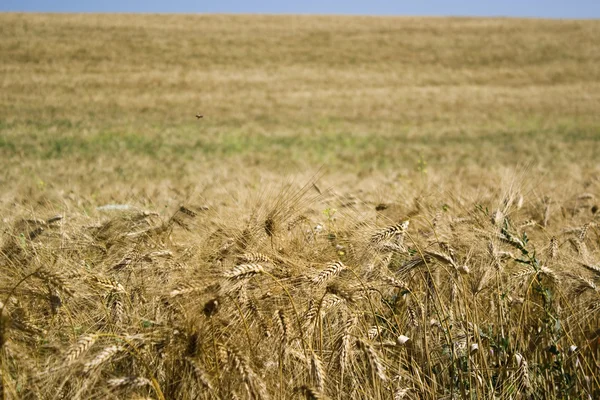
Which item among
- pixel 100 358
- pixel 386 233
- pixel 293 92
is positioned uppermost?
pixel 386 233

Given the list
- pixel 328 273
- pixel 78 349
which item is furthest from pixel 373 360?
pixel 78 349

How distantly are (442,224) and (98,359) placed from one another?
1.73m

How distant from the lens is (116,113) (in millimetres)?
22203

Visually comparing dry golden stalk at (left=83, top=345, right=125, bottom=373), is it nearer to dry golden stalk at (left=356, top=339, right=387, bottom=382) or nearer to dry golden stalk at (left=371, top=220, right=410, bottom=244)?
dry golden stalk at (left=356, top=339, right=387, bottom=382)

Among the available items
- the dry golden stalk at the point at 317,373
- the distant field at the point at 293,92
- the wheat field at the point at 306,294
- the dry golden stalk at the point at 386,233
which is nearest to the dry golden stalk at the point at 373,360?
the wheat field at the point at 306,294

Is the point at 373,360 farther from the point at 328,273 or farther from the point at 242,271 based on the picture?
the point at 242,271

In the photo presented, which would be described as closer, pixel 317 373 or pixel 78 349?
pixel 78 349

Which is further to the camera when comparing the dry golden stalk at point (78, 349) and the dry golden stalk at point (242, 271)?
the dry golden stalk at point (242, 271)

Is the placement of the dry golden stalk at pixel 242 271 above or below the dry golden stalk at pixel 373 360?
above

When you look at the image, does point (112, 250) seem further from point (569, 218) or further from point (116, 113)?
point (116, 113)

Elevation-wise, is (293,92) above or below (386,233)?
below

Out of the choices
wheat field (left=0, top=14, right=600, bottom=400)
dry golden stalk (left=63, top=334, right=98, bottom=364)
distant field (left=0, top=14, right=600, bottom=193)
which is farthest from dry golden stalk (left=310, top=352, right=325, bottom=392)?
distant field (left=0, top=14, right=600, bottom=193)

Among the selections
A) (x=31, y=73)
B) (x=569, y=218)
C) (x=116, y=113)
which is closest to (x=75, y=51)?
(x=31, y=73)

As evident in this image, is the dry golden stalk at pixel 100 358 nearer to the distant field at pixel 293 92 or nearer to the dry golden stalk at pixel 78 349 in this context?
the dry golden stalk at pixel 78 349
